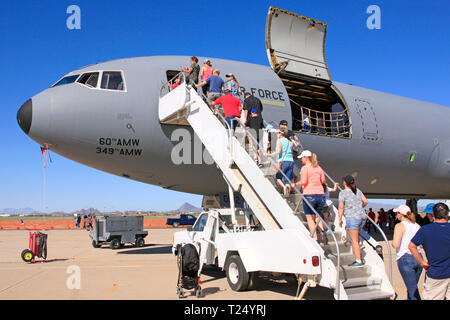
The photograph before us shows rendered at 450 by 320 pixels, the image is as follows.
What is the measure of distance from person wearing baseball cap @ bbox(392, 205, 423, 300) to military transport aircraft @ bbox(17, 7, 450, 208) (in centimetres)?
647

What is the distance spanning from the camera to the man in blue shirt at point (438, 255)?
483cm

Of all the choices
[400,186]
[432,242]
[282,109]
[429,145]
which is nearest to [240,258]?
[432,242]

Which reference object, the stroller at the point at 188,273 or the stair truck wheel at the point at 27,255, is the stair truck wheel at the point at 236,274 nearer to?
the stroller at the point at 188,273

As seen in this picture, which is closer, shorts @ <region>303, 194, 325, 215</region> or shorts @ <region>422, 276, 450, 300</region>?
shorts @ <region>422, 276, 450, 300</region>

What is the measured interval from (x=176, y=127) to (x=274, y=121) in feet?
10.4

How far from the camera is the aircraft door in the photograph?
14531 mm

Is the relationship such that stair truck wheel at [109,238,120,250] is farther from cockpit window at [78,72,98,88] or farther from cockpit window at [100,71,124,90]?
cockpit window at [100,71,124,90]

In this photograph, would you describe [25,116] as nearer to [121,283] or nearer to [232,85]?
[121,283]

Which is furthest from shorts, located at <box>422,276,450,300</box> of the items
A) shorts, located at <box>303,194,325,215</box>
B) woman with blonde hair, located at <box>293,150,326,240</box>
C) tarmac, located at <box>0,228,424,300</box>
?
tarmac, located at <box>0,228,424,300</box>

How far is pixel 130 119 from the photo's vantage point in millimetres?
11078

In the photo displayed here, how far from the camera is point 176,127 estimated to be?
449 inches

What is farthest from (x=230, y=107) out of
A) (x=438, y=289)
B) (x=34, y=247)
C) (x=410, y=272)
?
(x=34, y=247)
